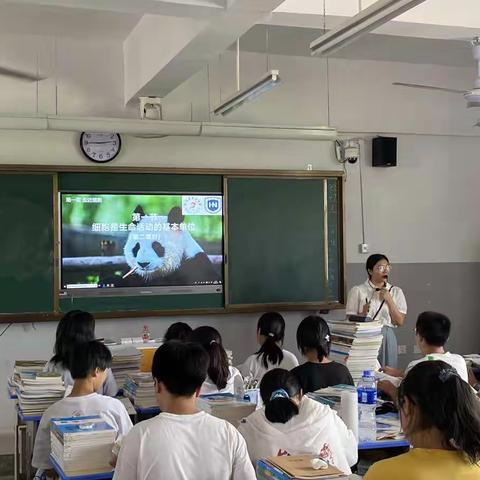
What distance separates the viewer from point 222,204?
6699 mm

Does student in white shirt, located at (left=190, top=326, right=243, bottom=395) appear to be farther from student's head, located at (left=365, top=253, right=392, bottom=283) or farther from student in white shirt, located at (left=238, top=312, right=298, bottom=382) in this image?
student's head, located at (left=365, top=253, right=392, bottom=283)

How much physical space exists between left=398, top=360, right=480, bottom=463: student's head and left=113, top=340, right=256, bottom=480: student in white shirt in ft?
2.29

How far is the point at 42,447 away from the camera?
10.9ft

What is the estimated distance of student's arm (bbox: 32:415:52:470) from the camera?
3.31 meters

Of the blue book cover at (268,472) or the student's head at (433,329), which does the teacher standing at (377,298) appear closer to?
the student's head at (433,329)

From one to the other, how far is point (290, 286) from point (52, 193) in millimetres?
2363

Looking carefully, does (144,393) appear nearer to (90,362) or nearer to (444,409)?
(90,362)

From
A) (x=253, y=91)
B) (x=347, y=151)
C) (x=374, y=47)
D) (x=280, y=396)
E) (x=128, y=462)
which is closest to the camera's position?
(x=128, y=462)

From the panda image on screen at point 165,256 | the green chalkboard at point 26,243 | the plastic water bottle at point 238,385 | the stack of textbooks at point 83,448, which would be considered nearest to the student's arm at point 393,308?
the panda image on screen at point 165,256

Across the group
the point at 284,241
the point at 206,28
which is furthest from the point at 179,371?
the point at 284,241

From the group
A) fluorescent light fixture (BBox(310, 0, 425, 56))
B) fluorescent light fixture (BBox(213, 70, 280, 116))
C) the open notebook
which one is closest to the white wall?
fluorescent light fixture (BBox(213, 70, 280, 116))

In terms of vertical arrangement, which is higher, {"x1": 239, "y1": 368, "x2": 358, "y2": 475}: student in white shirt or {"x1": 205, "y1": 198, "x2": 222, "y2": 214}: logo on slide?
{"x1": 205, "y1": 198, "x2": 222, "y2": 214}: logo on slide

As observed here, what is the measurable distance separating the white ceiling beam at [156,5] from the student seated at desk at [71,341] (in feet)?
6.00

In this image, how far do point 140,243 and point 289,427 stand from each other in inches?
150
